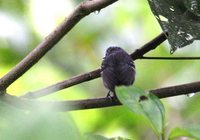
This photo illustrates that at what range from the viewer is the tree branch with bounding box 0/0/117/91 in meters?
1.13

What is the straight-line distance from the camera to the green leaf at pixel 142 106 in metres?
0.69

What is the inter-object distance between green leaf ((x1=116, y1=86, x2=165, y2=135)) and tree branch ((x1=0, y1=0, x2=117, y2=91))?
0.43 meters

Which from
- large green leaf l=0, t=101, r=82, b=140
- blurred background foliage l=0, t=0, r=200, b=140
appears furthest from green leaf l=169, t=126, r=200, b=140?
blurred background foliage l=0, t=0, r=200, b=140

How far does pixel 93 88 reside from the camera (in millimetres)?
2736

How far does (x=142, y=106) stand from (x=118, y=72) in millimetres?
1058

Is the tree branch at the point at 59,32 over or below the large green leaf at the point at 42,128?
below

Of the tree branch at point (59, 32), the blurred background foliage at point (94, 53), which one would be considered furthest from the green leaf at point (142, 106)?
the blurred background foliage at point (94, 53)

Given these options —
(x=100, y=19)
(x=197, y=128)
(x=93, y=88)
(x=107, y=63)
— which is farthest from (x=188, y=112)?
(x=197, y=128)

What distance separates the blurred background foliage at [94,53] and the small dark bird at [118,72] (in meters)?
0.11

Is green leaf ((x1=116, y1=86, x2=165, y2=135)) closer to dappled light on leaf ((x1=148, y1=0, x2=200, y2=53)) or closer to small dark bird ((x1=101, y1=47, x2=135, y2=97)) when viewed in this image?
dappled light on leaf ((x1=148, y1=0, x2=200, y2=53))

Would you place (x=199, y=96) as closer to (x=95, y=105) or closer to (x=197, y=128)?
(x=95, y=105)

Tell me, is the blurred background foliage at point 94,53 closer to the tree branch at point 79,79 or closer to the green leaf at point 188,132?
the tree branch at point 79,79

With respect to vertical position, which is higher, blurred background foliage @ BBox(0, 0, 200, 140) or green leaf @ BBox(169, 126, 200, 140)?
green leaf @ BBox(169, 126, 200, 140)

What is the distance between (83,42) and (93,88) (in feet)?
0.91
